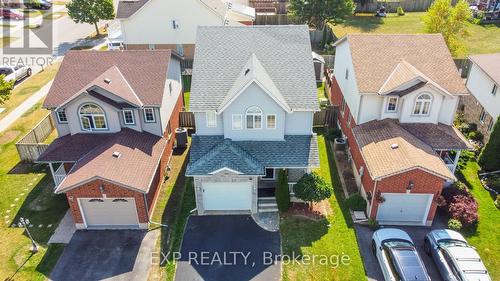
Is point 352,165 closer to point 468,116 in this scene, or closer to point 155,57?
point 468,116

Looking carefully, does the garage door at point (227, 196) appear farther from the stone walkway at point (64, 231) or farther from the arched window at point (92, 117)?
the arched window at point (92, 117)

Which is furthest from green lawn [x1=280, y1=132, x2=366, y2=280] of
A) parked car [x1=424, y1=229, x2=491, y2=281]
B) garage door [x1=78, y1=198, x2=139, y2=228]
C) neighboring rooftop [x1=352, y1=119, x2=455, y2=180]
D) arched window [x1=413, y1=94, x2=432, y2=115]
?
garage door [x1=78, y1=198, x2=139, y2=228]

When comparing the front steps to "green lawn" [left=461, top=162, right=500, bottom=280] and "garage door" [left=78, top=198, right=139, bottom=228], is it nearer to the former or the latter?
"garage door" [left=78, top=198, right=139, bottom=228]

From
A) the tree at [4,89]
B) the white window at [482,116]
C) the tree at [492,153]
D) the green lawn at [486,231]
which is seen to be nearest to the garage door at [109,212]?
the tree at [4,89]

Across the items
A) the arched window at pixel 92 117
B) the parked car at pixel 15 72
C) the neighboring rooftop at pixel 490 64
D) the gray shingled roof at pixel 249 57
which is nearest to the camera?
the gray shingled roof at pixel 249 57

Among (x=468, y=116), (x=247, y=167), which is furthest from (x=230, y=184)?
(x=468, y=116)
